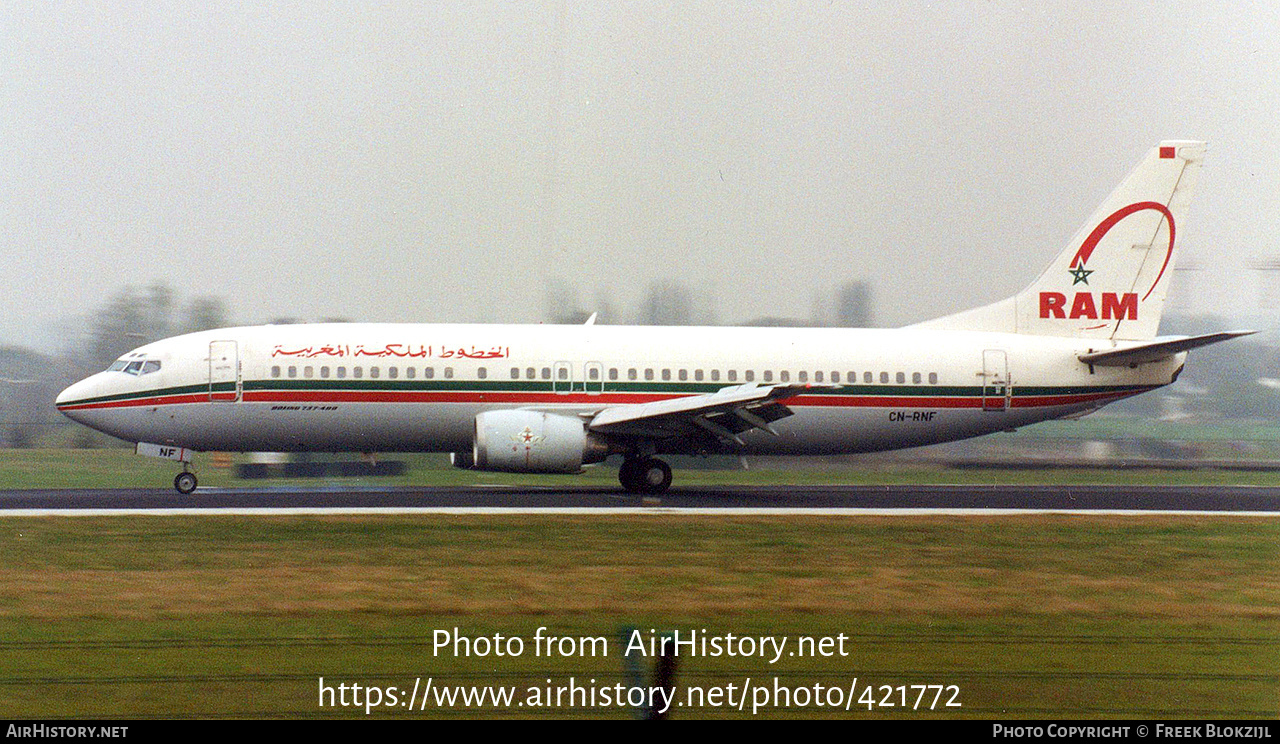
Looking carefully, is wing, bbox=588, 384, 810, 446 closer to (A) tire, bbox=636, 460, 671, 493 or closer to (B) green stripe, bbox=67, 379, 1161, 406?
(B) green stripe, bbox=67, 379, 1161, 406

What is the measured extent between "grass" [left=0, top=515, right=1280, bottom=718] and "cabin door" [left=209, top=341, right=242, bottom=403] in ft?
16.1

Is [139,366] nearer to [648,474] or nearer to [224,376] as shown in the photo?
[224,376]

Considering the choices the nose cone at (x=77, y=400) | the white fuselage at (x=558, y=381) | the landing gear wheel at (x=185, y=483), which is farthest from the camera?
the white fuselage at (x=558, y=381)

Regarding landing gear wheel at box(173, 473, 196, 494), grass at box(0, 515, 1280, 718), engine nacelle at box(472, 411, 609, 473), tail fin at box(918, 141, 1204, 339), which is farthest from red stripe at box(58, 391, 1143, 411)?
grass at box(0, 515, 1280, 718)

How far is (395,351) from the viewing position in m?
23.6

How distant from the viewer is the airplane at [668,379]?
23.0m

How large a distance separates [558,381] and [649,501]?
319 centimetres

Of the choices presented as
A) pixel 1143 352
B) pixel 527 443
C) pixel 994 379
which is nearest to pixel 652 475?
pixel 527 443

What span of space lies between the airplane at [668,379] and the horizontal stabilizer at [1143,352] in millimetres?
55

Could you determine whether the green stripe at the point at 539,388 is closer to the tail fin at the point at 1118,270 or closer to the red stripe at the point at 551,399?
the red stripe at the point at 551,399

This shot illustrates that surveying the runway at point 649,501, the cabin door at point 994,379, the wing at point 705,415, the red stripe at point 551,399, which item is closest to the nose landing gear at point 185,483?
the runway at point 649,501

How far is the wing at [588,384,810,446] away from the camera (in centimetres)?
2277

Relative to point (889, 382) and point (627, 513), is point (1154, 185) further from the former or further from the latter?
point (627, 513)

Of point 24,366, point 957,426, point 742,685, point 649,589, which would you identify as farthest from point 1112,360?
point 24,366
